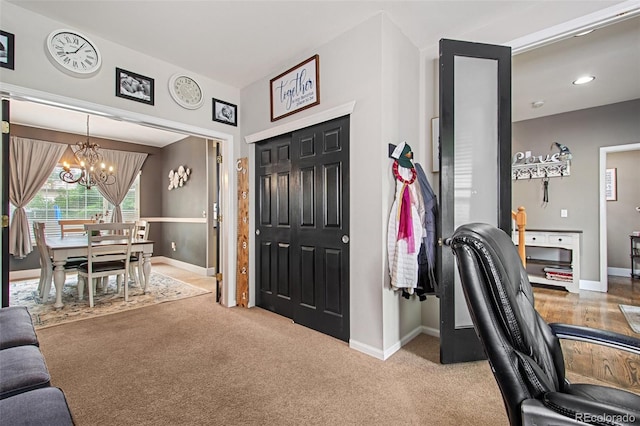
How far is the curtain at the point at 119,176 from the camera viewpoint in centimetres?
593

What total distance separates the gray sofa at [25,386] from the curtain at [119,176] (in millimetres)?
5287

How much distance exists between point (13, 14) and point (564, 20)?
4032 mm

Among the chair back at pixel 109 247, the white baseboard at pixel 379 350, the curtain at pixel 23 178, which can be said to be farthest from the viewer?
the curtain at pixel 23 178

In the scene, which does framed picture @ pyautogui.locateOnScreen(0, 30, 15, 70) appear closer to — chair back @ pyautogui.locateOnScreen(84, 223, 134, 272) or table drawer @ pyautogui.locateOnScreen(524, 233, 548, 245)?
chair back @ pyautogui.locateOnScreen(84, 223, 134, 272)

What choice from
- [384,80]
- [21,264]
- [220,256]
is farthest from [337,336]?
[21,264]

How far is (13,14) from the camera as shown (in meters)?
2.15

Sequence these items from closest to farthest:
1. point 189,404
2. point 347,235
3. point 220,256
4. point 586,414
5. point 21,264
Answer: point 586,414 → point 189,404 → point 347,235 → point 220,256 → point 21,264

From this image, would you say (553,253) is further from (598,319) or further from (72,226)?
(72,226)

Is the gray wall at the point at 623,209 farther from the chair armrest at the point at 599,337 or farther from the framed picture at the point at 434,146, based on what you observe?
the chair armrest at the point at 599,337

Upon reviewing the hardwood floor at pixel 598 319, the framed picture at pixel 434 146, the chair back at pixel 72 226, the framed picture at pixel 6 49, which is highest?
the framed picture at pixel 6 49

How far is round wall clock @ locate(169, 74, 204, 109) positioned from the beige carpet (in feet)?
7.71

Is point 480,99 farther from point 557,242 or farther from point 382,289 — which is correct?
point 557,242

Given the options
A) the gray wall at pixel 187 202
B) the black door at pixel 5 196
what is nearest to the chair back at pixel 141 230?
the gray wall at pixel 187 202

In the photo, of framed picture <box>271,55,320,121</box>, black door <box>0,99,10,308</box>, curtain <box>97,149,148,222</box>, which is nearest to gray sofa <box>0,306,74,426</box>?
black door <box>0,99,10,308</box>
